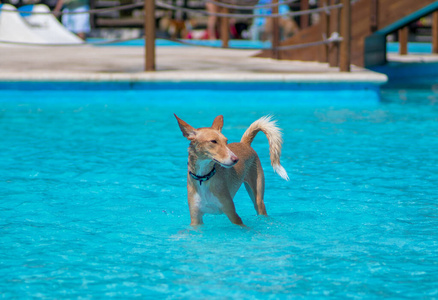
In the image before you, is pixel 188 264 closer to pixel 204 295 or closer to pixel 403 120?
pixel 204 295

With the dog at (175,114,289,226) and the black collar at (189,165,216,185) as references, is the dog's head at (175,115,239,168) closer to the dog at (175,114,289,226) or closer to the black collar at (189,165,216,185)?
the dog at (175,114,289,226)

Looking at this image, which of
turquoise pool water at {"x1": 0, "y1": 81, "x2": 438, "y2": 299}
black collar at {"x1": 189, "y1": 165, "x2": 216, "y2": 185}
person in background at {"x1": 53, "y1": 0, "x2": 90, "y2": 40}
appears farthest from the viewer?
person in background at {"x1": 53, "y1": 0, "x2": 90, "y2": 40}

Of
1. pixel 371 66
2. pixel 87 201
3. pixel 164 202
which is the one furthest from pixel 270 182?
pixel 371 66

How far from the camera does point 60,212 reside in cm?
529

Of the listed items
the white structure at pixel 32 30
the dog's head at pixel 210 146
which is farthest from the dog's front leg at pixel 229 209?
the white structure at pixel 32 30

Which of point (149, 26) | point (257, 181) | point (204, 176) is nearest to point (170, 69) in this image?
point (149, 26)

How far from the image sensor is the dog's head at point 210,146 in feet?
13.3

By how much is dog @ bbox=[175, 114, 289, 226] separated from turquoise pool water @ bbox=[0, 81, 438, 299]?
225mm

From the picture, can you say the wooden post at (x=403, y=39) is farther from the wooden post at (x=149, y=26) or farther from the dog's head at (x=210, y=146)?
the dog's head at (x=210, y=146)

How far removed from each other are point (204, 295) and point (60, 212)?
78.5 inches

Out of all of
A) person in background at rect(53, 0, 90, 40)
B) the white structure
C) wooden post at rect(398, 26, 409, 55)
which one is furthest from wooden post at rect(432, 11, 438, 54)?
the white structure

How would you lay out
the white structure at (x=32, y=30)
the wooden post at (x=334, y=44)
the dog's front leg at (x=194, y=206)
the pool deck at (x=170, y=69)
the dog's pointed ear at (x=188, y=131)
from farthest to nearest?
the white structure at (x=32, y=30)
the wooden post at (x=334, y=44)
the pool deck at (x=170, y=69)
the dog's front leg at (x=194, y=206)
the dog's pointed ear at (x=188, y=131)

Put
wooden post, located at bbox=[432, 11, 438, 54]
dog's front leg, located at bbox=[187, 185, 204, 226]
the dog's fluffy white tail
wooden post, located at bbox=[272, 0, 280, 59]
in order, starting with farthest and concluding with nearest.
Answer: wooden post, located at bbox=[432, 11, 438, 54] < wooden post, located at bbox=[272, 0, 280, 59] < the dog's fluffy white tail < dog's front leg, located at bbox=[187, 185, 204, 226]

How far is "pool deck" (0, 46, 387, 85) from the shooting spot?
398 inches
